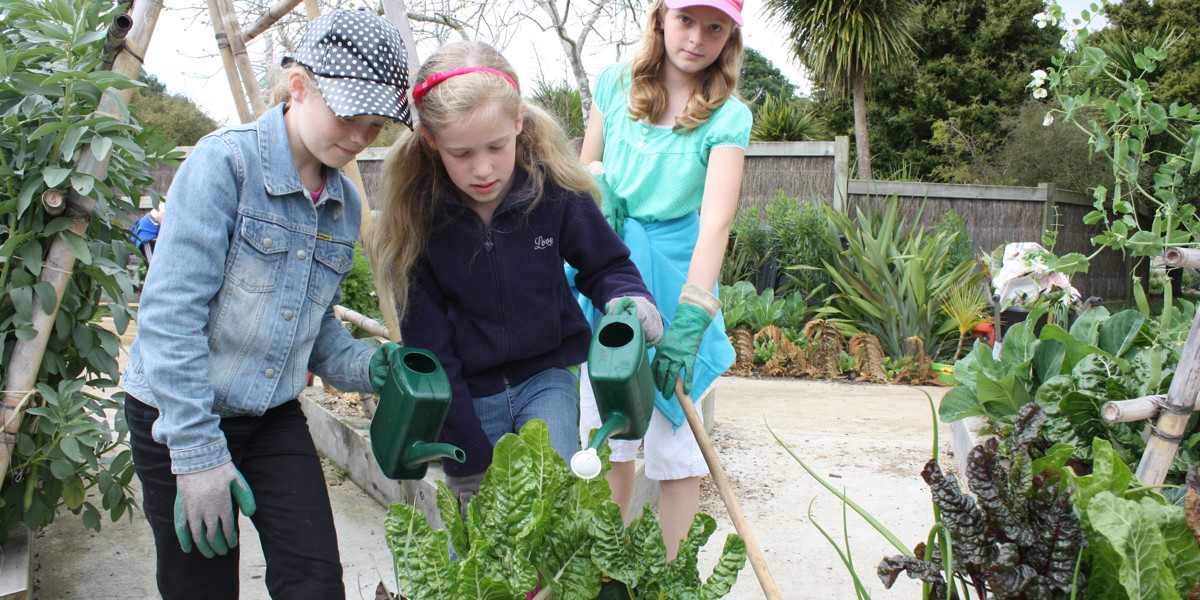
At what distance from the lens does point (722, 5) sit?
192 cm

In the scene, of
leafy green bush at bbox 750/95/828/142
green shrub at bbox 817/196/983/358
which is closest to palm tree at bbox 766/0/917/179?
leafy green bush at bbox 750/95/828/142

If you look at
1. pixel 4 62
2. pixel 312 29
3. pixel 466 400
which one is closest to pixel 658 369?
pixel 466 400

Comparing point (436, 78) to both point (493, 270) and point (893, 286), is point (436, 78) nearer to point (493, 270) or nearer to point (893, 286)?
point (493, 270)

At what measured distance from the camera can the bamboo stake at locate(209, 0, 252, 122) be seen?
2410 mm

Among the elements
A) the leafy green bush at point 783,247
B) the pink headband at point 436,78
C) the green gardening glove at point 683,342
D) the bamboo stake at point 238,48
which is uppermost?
the bamboo stake at point 238,48

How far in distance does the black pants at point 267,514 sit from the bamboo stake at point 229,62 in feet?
3.45

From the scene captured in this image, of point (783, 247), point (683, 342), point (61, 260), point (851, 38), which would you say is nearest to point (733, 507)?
point (683, 342)

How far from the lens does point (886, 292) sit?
265 inches

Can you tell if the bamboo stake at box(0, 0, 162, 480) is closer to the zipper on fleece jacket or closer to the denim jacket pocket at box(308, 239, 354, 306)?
the denim jacket pocket at box(308, 239, 354, 306)

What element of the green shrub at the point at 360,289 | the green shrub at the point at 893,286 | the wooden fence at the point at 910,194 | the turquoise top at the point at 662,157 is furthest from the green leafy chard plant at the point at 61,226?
the wooden fence at the point at 910,194

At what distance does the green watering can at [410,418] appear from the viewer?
142 cm

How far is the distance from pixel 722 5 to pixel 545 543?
128 centimetres

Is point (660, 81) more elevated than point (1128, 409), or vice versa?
point (660, 81)

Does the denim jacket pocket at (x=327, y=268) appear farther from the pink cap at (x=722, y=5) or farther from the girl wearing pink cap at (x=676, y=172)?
the pink cap at (x=722, y=5)
